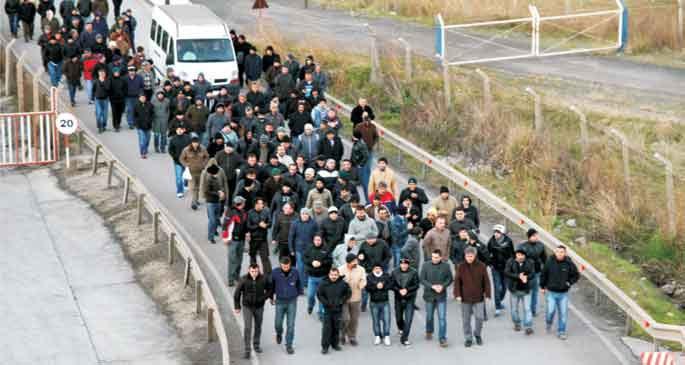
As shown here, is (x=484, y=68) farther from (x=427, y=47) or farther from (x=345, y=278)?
(x=345, y=278)

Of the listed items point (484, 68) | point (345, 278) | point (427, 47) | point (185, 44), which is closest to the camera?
point (345, 278)

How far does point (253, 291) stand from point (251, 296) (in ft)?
0.26

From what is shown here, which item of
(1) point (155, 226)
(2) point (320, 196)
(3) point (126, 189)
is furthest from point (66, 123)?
(2) point (320, 196)

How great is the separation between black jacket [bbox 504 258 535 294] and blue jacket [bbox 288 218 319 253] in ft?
9.48

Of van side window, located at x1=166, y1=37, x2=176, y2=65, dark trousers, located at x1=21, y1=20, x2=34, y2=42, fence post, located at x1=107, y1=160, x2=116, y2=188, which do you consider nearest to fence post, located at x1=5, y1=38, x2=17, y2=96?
dark trousers, located at x1=21, y1=20, x2=34, y2=42

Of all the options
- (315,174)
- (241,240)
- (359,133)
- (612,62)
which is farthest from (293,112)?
(612,62)

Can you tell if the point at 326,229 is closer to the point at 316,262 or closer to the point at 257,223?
the point at 316,262

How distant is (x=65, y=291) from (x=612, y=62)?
17555mm

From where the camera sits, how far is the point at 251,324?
1930cm

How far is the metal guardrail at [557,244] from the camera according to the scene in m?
19.0

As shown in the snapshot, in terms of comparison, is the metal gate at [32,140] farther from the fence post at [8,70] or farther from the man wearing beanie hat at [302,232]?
the man wearing beanie hat at [302,232]

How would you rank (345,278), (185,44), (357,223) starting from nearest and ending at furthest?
(345,278)
(357,223)
(185,44)

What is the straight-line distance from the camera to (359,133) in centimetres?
2611

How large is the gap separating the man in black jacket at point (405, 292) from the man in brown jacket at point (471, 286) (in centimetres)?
59
